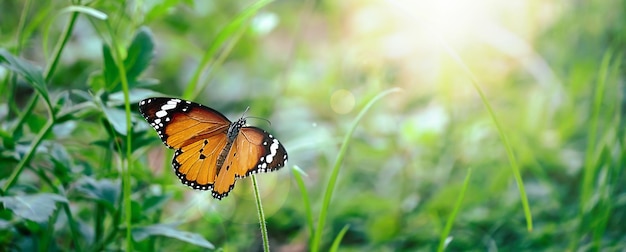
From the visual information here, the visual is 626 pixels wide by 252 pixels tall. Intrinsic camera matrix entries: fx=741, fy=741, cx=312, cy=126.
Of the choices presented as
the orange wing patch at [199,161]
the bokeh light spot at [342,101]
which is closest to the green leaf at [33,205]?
the orange wing patch at [199,161]

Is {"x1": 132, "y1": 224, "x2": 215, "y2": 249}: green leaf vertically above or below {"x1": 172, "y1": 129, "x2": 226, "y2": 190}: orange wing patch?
below

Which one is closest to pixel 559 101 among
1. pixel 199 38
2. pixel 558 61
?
pixel 558 61

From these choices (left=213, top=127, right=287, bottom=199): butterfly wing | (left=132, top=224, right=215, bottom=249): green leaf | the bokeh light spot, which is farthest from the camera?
the bokeh light spot

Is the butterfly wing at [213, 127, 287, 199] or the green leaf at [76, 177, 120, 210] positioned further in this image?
the green leaf at [76, 177, 120, 210]

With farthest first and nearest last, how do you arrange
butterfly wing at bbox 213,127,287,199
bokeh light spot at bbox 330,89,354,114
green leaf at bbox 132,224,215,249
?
1. bokeh light spot at bbox 330,89,354,114
2. green leaf at bbox 132,224,215,249
3. butterfly wing at bbox 213,127,287,199

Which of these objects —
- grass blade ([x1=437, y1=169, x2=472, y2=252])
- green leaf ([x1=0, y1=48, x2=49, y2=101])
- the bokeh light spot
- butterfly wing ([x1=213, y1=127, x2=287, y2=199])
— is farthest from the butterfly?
the bokeh light spot

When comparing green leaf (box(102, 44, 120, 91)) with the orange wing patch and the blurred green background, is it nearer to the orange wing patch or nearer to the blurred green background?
the blurred green background

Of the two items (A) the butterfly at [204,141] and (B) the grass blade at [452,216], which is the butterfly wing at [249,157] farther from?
(B) the grass blade at [452,216]
